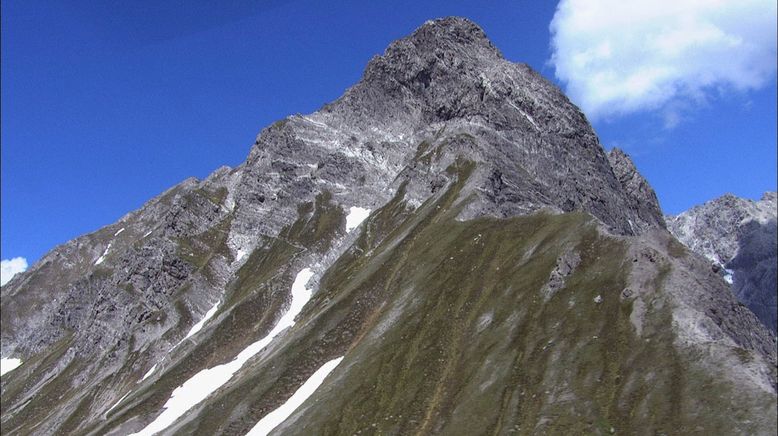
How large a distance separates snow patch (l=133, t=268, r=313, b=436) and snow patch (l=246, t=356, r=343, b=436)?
25554 mm

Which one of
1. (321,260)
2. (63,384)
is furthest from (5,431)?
(321,260)

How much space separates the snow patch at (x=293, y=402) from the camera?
3841 inches

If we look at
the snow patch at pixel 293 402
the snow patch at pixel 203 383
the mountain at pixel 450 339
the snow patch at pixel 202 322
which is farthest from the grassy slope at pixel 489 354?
the snow patch at pixel 202 322

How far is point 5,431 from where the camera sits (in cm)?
17662

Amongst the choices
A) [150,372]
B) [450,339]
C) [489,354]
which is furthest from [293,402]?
[150,372]

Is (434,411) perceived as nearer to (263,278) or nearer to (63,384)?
(263,278)

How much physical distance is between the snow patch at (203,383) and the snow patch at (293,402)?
25.6m

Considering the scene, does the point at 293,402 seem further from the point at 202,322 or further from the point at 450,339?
the point at 202,322

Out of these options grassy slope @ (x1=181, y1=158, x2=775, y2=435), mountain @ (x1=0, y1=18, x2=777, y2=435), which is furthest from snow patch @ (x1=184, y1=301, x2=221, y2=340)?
grassy slope @ (x1=181, y1=158, x2=775, y2=435)

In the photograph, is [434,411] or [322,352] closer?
[434,411]

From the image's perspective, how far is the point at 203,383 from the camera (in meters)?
128

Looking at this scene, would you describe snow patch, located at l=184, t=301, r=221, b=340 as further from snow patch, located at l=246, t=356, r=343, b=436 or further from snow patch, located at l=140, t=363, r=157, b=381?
snow patch, located at l=246, t=356, r=343, b=436

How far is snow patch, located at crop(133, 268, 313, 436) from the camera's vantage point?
389 ft

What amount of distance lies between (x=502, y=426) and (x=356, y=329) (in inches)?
1997
